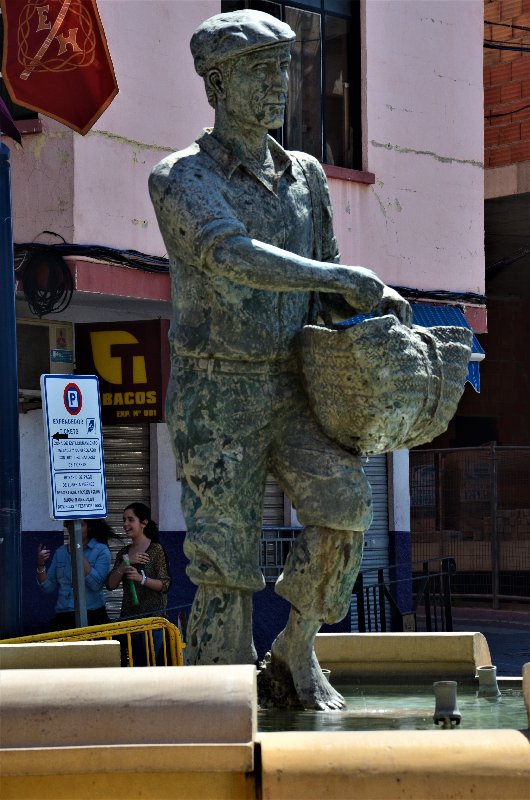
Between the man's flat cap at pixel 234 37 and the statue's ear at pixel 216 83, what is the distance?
3 cm

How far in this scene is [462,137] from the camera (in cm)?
1722

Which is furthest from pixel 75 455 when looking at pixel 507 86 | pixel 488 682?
pixel 507 86

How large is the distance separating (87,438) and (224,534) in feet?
14.7

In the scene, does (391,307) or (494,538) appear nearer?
(391,307)

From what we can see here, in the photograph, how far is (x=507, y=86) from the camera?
20.6 m

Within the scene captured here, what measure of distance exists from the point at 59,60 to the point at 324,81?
152 inches

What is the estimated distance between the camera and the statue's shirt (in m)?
5.36

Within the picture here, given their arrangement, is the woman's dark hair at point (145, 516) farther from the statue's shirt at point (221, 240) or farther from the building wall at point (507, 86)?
the building wall at point (507, 86)

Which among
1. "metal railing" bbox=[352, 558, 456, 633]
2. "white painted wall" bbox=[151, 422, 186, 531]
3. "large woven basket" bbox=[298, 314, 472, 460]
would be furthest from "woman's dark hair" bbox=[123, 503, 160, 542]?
"large woven basket" bbox=[298, 314, 472, 460]

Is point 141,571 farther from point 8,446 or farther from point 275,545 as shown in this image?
point 275,545

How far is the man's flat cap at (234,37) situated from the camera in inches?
215

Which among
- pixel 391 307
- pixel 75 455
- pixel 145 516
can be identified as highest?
pixel 391 307

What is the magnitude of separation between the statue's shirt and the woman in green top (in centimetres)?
598

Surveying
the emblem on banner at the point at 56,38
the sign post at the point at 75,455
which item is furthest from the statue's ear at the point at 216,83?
the emblem on banner at the point at 56,38
